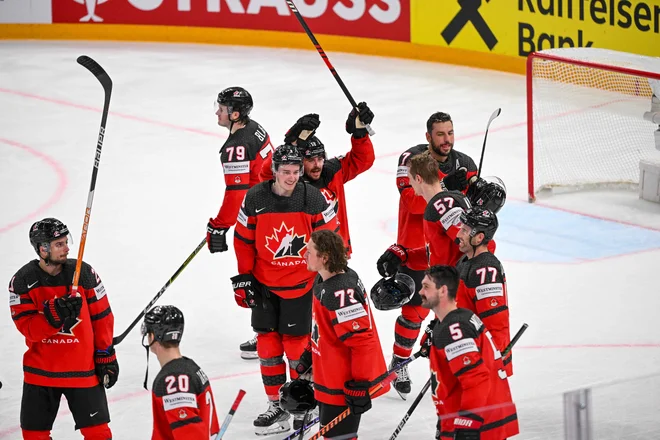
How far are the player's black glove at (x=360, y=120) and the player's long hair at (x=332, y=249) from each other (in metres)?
1.72

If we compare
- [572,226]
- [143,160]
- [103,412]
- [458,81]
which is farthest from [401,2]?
[103,412]

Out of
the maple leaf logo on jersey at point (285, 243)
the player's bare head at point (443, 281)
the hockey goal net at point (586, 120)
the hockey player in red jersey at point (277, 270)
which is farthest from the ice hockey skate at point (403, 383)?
the hockey goal net at point (586, 120)

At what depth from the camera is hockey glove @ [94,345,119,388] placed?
4.62 meters

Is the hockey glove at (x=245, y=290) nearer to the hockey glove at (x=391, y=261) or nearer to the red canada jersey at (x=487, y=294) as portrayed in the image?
the hockey glove at (x=391, y=261)

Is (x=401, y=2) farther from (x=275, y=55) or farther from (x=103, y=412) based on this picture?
(x=103, y=412)

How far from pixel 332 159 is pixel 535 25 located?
6.64 meters

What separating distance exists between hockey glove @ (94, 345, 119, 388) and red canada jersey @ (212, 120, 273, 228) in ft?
5.17

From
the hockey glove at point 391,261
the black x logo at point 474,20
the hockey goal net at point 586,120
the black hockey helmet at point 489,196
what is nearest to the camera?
the black hockey helmet at point 489,196

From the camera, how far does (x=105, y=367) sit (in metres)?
4.63

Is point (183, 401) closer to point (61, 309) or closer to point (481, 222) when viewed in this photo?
point (61, 309)

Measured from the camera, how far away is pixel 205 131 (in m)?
10.7

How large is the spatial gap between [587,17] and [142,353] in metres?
7.03

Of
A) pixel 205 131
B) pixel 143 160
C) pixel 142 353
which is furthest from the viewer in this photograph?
pixel 205 131

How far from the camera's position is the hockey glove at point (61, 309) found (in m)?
4.40
